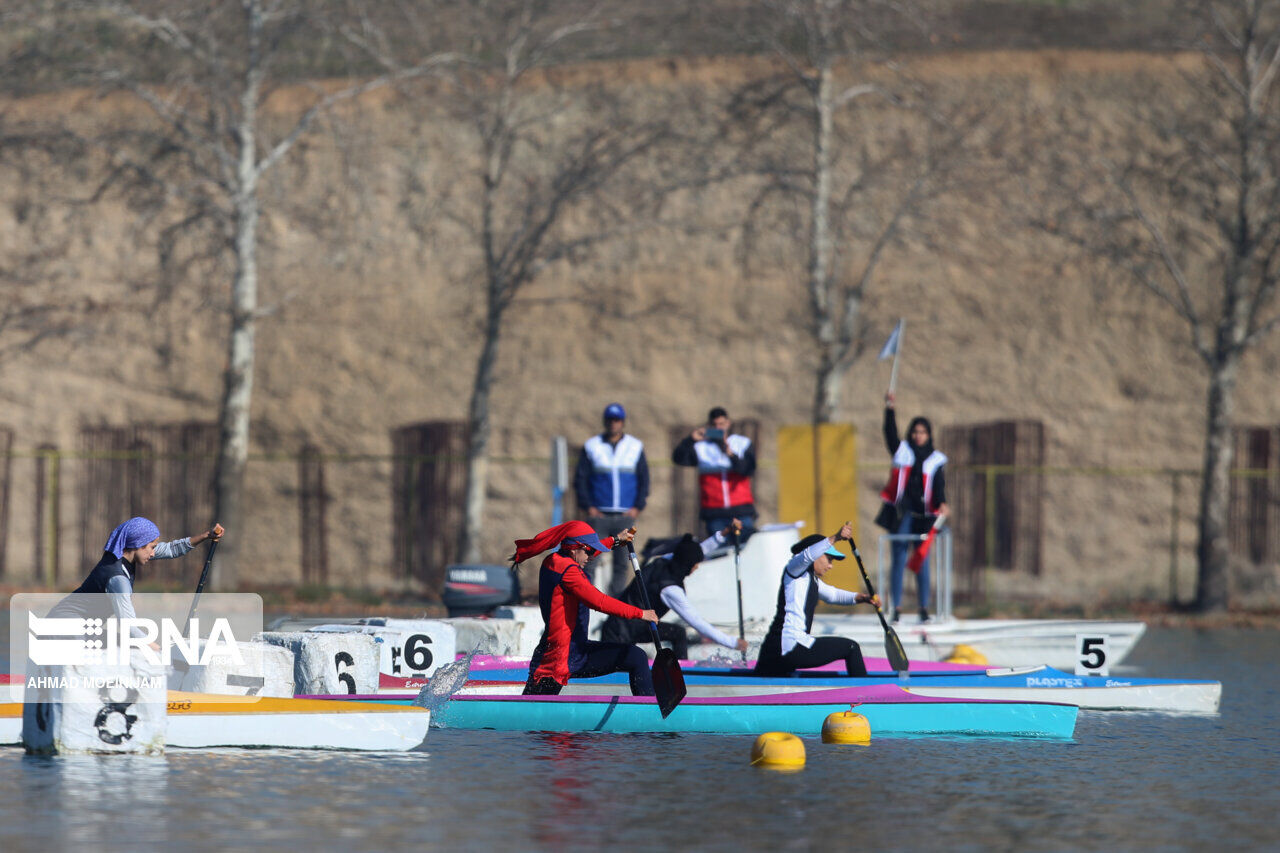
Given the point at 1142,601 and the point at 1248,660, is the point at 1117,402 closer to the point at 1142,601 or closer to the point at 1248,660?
the point at 1142,601

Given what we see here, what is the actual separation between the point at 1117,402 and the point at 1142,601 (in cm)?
315

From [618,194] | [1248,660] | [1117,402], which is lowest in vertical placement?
[1248,660]

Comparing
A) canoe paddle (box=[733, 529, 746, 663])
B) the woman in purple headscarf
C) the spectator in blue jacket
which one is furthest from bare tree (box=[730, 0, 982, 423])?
the woman in purple headscarf

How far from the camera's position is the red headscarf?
12.9 meters

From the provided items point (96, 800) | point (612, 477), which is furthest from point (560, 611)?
point (612, 477)

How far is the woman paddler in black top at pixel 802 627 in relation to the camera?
43.5 feet

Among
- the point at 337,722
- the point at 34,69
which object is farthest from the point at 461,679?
the point at 34,69

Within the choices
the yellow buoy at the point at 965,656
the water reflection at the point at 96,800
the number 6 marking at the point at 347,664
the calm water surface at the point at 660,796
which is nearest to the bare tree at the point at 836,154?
the yellow buoy at the point at 965,656

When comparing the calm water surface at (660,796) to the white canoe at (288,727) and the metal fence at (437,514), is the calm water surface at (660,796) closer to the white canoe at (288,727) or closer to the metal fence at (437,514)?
the white canoe at (288,727)

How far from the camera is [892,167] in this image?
27500 mm

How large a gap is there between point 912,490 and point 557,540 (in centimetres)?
617

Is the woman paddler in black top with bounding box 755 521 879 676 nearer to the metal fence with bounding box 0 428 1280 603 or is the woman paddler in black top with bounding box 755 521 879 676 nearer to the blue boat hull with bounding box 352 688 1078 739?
the blue boat hull with bounding box 352 688 1078 739

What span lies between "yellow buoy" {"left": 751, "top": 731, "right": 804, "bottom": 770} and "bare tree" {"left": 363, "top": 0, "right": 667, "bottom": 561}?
15.7m

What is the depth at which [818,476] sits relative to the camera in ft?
69.5
